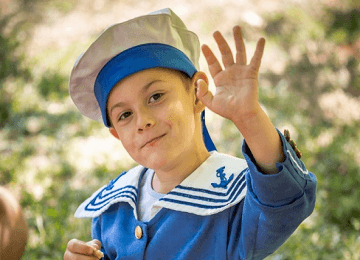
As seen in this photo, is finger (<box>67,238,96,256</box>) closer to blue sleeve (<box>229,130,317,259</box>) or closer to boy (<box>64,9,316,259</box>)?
boy (<box>64,9,316,259</box>)

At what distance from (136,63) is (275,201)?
0.70 metres

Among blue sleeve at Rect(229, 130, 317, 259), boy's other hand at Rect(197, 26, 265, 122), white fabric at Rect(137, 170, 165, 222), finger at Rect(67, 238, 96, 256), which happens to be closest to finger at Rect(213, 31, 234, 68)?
boy's other hand at Rect(197, 26, 265, 122)

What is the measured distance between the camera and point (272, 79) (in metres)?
5.19

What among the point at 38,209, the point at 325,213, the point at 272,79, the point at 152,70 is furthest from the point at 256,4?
the point at 152,70

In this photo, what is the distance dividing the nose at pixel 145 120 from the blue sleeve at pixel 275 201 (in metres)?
0.38

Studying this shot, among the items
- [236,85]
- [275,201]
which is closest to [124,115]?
[236,85]

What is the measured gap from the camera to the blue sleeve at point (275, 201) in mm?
1218

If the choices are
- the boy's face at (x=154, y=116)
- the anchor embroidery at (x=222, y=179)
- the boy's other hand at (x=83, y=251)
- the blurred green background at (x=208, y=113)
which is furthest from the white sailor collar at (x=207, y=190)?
the blurred green background at (x=208, y=113)

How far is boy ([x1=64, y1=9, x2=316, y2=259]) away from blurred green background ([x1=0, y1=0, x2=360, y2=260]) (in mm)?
1407

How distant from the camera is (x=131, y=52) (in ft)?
5.21

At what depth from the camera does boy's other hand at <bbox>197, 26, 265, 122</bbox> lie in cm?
125

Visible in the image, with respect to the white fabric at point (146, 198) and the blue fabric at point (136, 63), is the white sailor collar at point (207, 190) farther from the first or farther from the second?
the blue fabric at point (136, 63)

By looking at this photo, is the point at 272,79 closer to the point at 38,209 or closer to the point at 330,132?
the point at 330,132

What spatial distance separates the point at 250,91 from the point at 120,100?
541 mm
